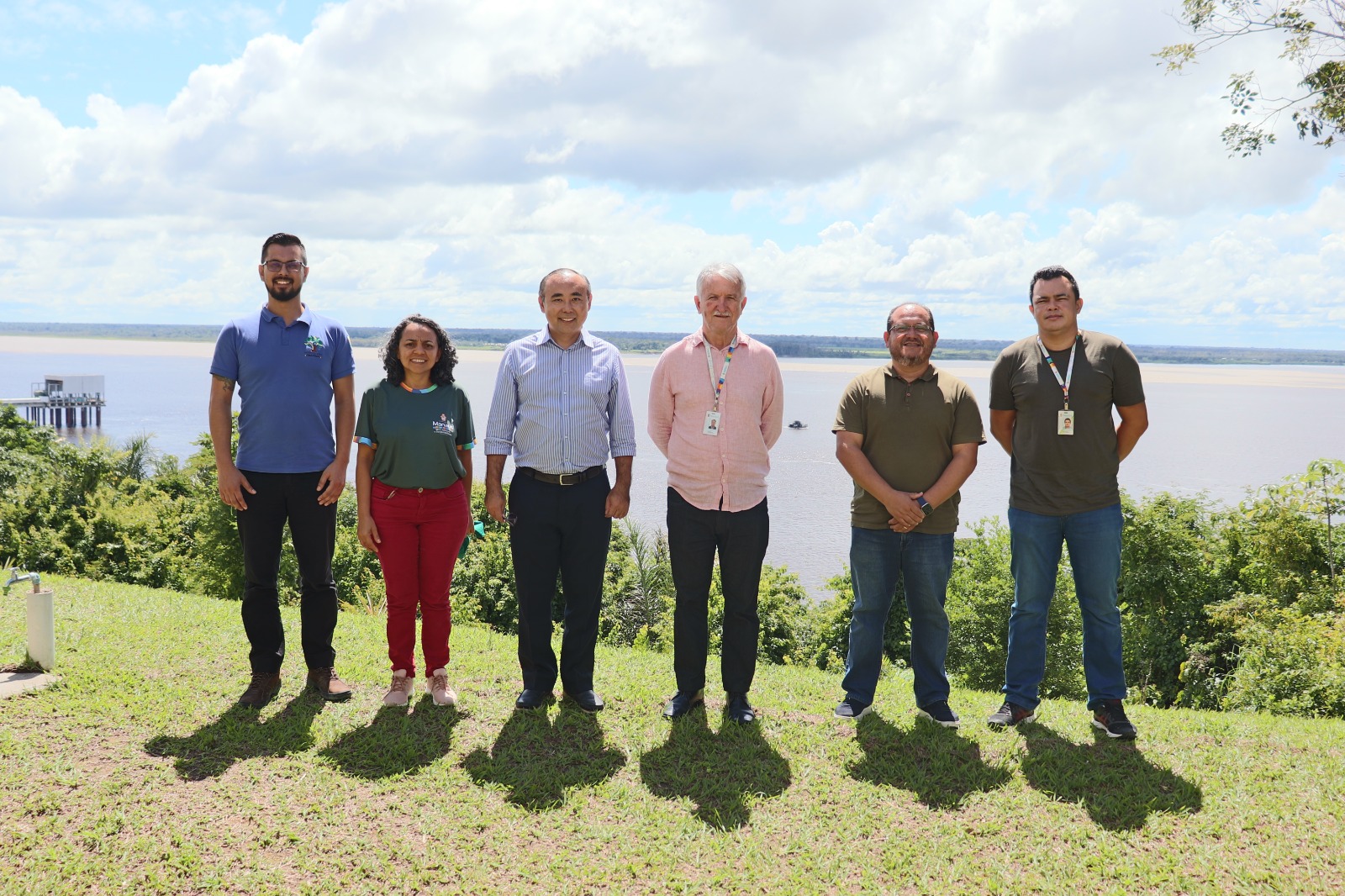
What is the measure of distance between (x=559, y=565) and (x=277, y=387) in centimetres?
177

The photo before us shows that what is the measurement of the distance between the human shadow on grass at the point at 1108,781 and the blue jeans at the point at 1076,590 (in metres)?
0.32

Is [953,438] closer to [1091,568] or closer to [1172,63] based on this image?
[1091,568]

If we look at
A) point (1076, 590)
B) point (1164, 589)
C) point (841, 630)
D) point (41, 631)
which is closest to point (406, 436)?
point (41, 631)

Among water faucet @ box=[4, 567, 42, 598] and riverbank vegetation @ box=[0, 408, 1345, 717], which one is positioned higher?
water faucet @ box=[4, 567, 42, 598]

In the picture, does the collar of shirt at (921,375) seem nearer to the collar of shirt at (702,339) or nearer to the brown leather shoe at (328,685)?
the collar of shirt at (702,339)

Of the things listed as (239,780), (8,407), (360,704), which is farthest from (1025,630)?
(8,407)

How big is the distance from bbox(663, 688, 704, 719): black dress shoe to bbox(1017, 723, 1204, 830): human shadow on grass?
1.77 m

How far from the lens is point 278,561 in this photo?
16.3 feet

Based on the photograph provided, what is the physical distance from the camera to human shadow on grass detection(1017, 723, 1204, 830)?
4.12m

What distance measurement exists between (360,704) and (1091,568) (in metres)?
4.10

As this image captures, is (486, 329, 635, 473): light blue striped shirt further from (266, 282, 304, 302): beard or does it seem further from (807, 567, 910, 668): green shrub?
(807, 567, 910, 668): green shrub

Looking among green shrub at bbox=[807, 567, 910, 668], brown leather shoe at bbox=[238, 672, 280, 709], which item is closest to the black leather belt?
brown leather shoe at bbox=[238, 672, 280, 709]

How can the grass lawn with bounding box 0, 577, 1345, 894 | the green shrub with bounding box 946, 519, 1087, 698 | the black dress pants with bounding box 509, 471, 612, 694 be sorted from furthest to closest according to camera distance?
the green shrub with bounding box 946, 519, 1087, 698 < the black dress pants with bounding box 509, 471, 612, 694 < the grass lawn with bounding box 0, 577, 1345, 894

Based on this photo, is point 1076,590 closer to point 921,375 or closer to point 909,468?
point 909,468
